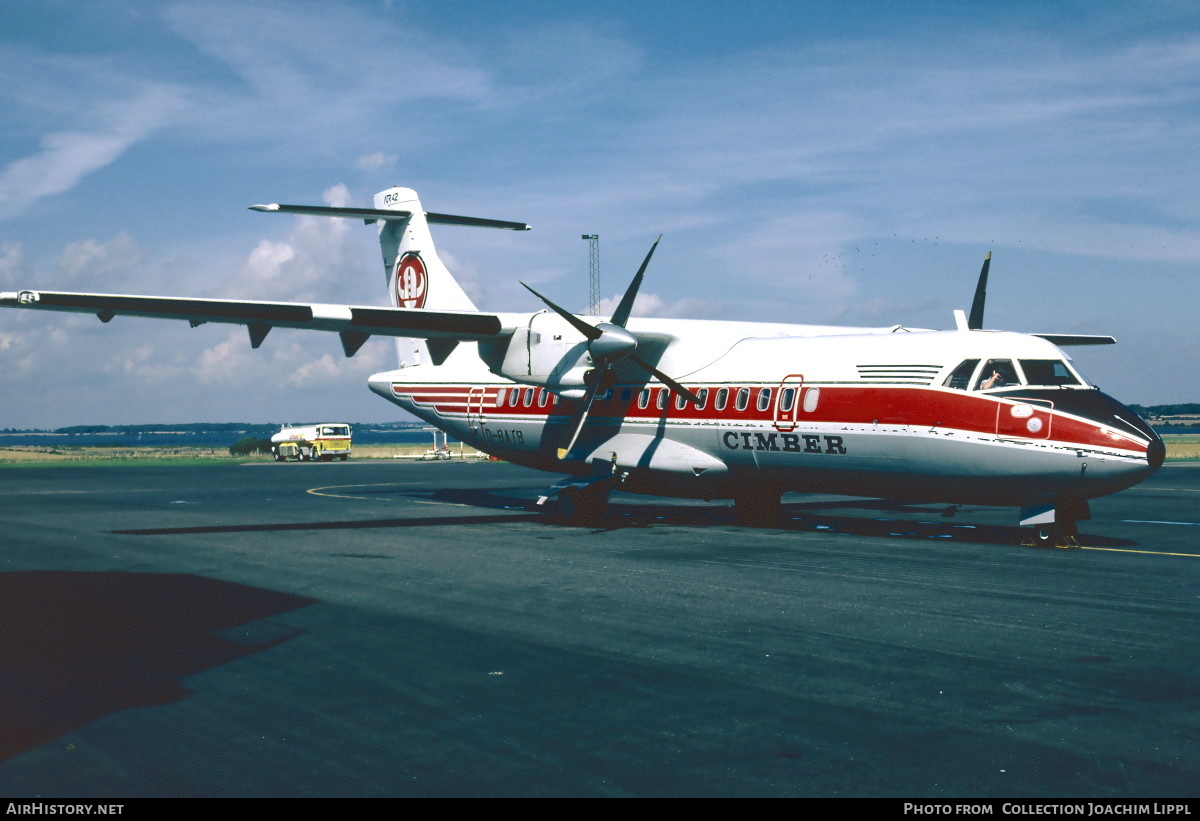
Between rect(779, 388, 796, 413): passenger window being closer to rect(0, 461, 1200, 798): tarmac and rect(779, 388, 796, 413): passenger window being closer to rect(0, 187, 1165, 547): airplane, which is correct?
rect(0, 187, 1165, 547): airplane

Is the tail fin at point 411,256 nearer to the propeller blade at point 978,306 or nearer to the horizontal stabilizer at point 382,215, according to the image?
the horizontal stabilizer at point 382,215

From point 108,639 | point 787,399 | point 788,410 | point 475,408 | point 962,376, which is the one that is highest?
point 962,376

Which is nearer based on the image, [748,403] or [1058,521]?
[1058,521]

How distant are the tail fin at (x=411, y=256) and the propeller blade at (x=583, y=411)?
5.52m

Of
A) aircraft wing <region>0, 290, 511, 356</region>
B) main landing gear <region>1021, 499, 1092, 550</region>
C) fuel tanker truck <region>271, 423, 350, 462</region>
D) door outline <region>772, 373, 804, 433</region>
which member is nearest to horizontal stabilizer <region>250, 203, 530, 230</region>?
aircraft wing <region>0, 290, 511, 356</region>

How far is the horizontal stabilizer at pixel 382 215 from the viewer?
25828 mm

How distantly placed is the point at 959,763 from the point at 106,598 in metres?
10.0

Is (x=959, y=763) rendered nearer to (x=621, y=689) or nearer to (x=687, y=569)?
(x=621, y=689)

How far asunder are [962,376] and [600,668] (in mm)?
11039

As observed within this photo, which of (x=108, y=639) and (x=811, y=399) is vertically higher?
(x=811, y=399)

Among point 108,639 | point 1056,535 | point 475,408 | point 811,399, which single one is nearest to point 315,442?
point 475,408

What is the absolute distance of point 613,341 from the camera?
20531 mm

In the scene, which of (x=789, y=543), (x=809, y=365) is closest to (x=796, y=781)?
(x=789, y=543)

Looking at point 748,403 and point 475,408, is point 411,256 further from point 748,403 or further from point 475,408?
point 748,403
